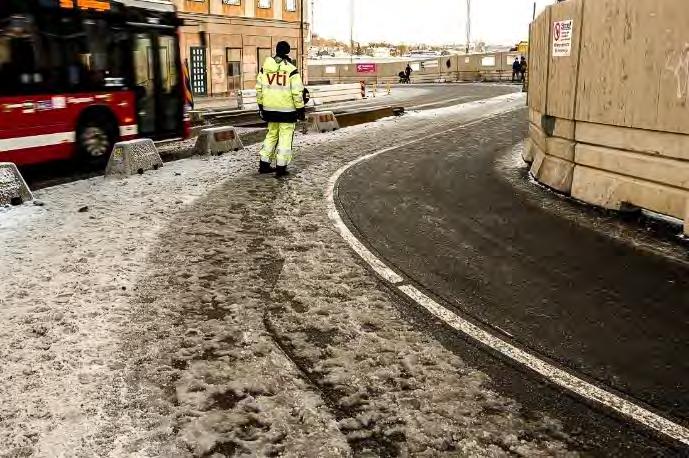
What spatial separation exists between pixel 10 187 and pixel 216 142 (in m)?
5.23

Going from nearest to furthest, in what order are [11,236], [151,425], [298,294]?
[151,425]
[298,294]
[11,236]

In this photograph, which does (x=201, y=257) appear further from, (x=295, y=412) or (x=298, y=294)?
(x=295, y=412)

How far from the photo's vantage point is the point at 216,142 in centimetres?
1290

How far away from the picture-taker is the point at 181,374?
3707 mm

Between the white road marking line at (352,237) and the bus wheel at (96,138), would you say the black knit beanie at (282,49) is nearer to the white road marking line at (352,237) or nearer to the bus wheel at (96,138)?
the white road marking line at (352,237)

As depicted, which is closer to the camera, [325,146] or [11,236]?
[11,236]

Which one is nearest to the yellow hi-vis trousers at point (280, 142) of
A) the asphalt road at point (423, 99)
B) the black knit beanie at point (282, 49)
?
the black knit beanie at point (282, 49)

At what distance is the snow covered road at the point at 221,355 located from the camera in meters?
3.07

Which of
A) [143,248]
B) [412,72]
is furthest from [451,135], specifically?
[412,72]

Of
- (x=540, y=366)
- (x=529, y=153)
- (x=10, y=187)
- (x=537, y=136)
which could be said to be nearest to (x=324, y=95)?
(x=529, y=153)

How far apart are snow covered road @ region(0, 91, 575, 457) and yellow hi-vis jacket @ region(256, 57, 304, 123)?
10.6 ft

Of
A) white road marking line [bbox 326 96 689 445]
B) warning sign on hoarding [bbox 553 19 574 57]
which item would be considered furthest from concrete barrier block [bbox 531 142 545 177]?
white road marking line [bbox 326 96 689 445]

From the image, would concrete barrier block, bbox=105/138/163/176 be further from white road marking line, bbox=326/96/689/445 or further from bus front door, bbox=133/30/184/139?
white road marking line, bbox=326/96/689/445

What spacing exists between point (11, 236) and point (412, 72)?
62220mm
